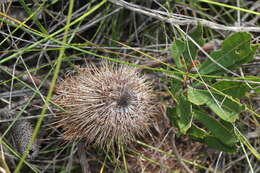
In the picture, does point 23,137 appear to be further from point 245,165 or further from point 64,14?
point 245,165

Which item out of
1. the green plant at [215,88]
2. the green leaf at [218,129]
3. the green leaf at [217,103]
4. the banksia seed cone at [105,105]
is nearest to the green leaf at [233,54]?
the green plant at [215,88]

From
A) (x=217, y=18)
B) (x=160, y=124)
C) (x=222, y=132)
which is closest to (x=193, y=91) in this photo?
(x=222, y=132)

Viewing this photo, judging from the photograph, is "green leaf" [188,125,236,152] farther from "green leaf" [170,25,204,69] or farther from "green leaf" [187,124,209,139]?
"green leaf" [170,25,204,69]

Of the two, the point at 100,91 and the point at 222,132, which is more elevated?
the point at 100,91

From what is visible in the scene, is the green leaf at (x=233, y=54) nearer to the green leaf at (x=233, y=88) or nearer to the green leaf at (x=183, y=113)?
the green leaf at (x=233, y=88)

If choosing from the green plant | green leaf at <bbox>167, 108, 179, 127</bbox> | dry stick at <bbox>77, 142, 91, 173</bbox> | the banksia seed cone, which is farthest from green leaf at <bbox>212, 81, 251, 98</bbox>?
dry stick at <bbox>77, 142, 91, 173</bbox>

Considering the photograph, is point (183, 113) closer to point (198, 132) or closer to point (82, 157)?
point (198, 132)
